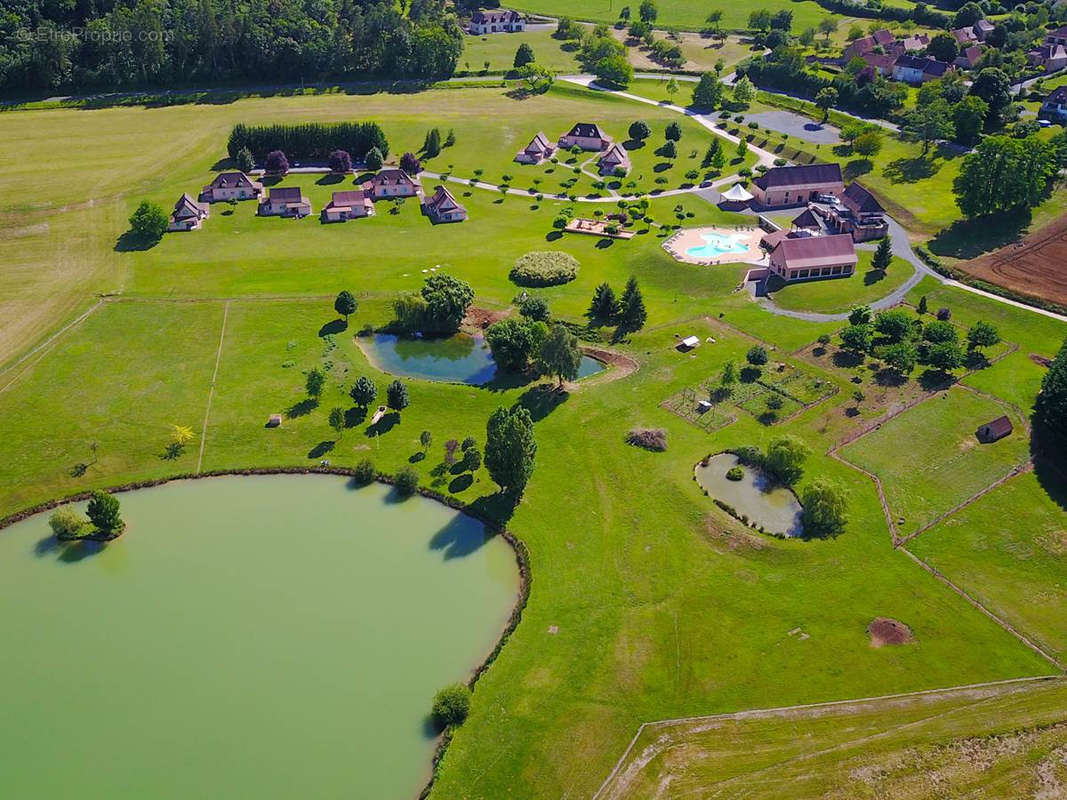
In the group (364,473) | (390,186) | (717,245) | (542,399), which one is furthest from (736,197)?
(364,473)

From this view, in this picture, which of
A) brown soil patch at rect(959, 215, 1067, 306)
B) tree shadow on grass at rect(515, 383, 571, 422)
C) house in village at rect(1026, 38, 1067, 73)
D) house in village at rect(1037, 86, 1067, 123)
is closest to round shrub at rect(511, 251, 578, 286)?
tree shadow on grass at rect(515, 383, 571, 422)

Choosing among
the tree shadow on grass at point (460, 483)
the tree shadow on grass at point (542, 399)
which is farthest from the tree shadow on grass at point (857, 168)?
the tree shadow on grass at point (460, 483)

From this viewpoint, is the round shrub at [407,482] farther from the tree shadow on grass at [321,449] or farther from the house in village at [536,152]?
the house in village at [536,152]

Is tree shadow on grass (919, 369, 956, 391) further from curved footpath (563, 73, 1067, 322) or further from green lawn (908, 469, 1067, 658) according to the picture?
green lawn (908, 469, 1067, 658)

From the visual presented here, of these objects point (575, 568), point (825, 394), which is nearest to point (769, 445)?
point (825, 394)

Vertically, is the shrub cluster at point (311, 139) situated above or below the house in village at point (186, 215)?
above

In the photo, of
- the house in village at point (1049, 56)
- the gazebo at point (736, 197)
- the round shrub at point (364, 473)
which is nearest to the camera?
the round shrub at point (364, 473)

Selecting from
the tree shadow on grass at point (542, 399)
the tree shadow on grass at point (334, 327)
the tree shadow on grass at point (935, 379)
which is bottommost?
the tree shadow on grass at point (542, 399)

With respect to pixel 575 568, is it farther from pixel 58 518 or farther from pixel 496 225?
pixel 496 225
